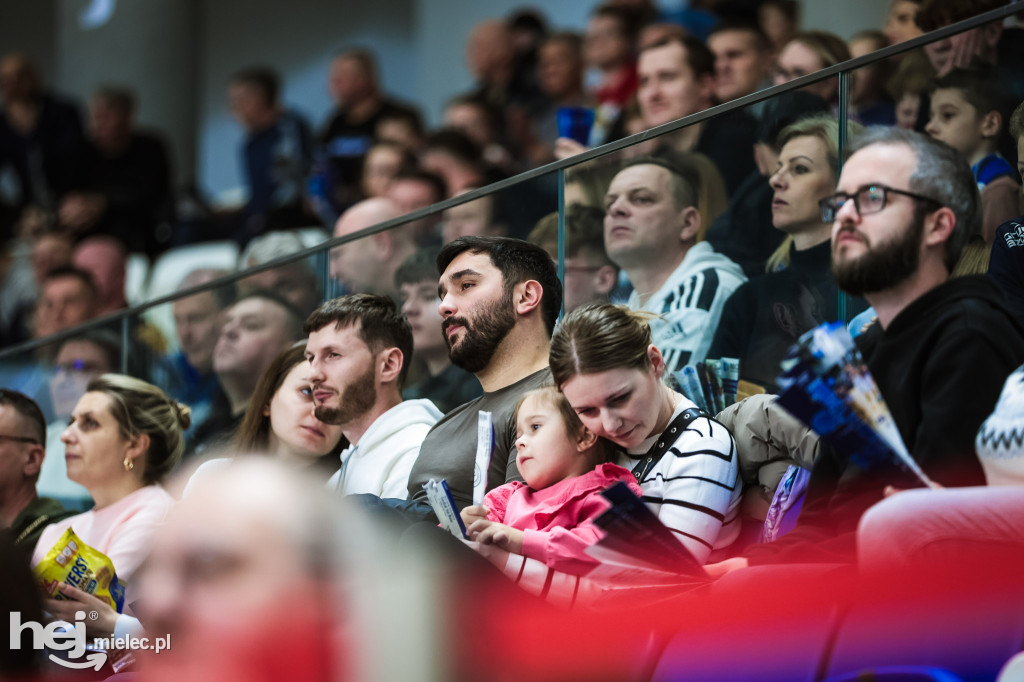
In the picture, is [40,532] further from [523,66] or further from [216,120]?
[216,120]

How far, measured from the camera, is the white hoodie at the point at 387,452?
316 cm

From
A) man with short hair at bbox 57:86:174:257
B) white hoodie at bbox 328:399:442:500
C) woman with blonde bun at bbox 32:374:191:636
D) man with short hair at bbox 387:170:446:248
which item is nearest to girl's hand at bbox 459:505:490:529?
white hoodie at bbox 328:399:442:500

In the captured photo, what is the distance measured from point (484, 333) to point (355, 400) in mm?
442

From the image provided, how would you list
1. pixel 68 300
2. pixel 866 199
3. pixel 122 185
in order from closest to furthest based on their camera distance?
pixel 866 199 < pixel 68 300 < pixel 122 185

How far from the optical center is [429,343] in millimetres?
3240

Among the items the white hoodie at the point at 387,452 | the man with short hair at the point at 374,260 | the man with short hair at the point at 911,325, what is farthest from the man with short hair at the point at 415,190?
the man with short hair at the point at 911,325

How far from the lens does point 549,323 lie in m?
3.02

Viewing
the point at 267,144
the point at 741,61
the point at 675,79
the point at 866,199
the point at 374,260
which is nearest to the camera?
the point at 866,199

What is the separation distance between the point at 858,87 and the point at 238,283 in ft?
6.33

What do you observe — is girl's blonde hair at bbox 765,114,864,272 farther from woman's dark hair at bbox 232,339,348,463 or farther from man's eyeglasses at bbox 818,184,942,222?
woman's dark hair at bbox 232,339,348,463

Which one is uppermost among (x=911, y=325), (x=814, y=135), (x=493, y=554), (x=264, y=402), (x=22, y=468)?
(x=814, y=135)

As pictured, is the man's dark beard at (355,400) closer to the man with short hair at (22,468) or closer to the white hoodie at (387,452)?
the white hoodie at (387,452)

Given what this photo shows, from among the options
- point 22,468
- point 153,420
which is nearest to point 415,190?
point 153,420

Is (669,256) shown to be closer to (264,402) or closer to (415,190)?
(264,402)
